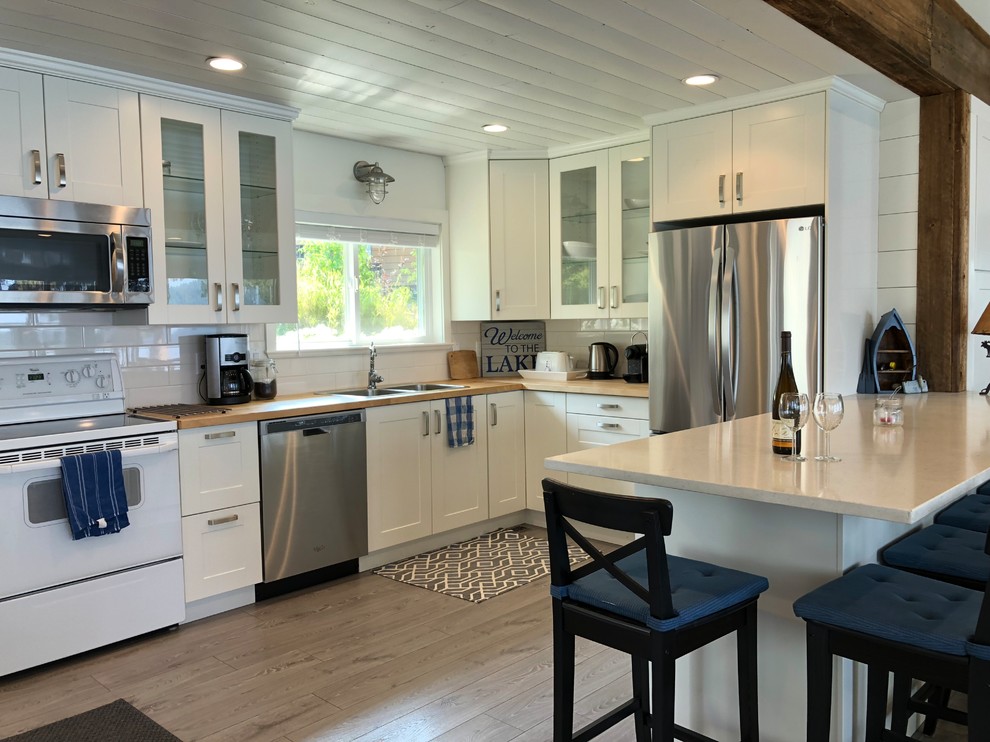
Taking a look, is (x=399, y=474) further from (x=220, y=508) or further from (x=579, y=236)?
(x=579, y=236)

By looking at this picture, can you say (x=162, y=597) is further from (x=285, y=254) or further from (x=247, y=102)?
(x=247, y=102)

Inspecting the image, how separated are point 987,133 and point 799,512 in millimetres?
2992

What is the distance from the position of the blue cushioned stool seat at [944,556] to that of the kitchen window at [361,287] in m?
3.22

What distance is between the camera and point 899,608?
171cm

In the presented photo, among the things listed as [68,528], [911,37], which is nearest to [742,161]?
[911,37]

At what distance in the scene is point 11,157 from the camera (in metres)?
3.05

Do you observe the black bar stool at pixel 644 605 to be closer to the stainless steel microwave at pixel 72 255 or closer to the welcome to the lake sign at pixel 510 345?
the stainless steel microwave at pixel 72 255

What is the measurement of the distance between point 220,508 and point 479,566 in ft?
4.53

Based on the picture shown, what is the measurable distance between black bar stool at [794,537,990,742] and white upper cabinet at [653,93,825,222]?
7.52ft

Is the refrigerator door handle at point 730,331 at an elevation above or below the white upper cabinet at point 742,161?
below

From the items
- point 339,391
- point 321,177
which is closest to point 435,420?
point 339,391

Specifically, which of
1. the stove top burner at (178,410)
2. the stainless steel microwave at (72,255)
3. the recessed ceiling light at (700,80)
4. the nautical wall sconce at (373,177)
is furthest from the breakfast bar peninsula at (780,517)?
the nautical wall sconce at (373,177)

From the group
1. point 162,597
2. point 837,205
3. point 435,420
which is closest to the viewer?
point 162,597

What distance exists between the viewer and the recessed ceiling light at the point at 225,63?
317 centimetres
